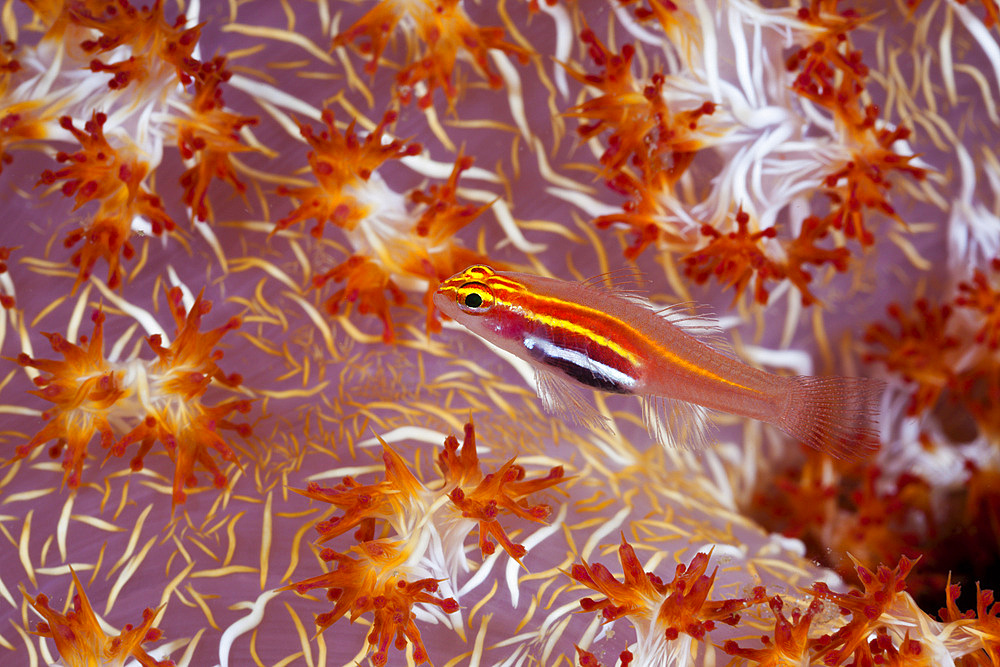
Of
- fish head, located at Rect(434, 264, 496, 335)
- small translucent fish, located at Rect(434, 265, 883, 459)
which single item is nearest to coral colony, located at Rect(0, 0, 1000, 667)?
small translucent fish, located at Rect(434, 265, 883, 459)

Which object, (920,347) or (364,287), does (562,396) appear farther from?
(920,347)

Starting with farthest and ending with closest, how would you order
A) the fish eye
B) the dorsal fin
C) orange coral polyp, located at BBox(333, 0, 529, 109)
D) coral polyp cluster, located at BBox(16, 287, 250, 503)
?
1. orange coral polyp, located at BBox(333, 0, 529, 109)
2. coral polyp cluster, located at BBox(16, 287, 250, 503)
3. the dorsal fin
4. the fish eye

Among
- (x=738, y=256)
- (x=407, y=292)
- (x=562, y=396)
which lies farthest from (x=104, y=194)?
(x=738, y=256)

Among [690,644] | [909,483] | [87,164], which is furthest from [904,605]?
[87,164]

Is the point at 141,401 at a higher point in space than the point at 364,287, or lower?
lower

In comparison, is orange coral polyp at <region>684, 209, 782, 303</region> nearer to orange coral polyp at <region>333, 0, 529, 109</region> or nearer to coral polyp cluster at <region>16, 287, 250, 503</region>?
orange coral polyp at <region>333, 0, 529, 109</region>

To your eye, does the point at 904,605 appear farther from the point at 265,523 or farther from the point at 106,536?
the point at 106,536
